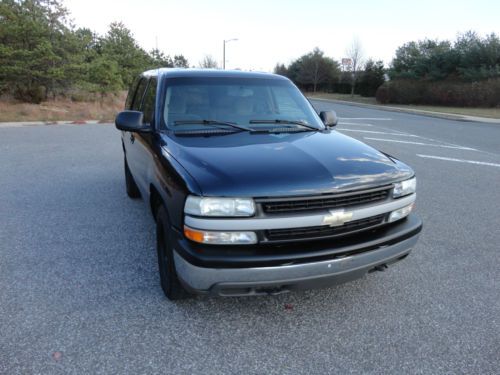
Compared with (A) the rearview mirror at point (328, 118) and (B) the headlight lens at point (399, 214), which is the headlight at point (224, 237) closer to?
(B) the headlight lens at point (399, 214)

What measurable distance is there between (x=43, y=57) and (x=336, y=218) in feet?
63.9

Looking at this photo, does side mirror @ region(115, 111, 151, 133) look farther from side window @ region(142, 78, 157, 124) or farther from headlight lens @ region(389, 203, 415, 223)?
headlight lens @ region(389, 203, 415, 223)

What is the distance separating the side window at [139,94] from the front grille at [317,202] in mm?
2822

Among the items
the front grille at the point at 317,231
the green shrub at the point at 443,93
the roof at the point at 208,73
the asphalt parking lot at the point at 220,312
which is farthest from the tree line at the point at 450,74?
the front grille at the point at 317,231

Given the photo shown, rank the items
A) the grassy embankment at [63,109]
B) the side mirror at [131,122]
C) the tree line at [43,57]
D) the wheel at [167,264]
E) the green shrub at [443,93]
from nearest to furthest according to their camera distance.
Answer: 1. the wheel at [167,264]
2. the side mirror at [131,122]
3. the grassy embankment at [63,109]
4. the tree line at [43,57]
5. the green shrub at [443,93]

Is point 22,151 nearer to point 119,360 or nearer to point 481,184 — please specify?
point 119,360

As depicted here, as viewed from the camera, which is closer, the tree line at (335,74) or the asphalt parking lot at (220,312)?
the asphalt parking lot at (220,312)

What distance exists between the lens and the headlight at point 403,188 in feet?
8.68

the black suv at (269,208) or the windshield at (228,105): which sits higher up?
the windshield at (228,105)

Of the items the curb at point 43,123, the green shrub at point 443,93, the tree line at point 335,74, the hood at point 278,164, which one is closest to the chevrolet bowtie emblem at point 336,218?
the hood at point 278,164

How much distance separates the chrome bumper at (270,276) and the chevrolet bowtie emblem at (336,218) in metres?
0.22

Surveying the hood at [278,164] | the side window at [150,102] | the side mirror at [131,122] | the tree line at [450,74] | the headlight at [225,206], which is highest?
the tree line at [450,74]

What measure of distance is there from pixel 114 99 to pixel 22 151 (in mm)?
14129

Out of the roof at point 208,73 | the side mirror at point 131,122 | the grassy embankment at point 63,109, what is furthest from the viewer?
the grassy embankment at point 63,109
